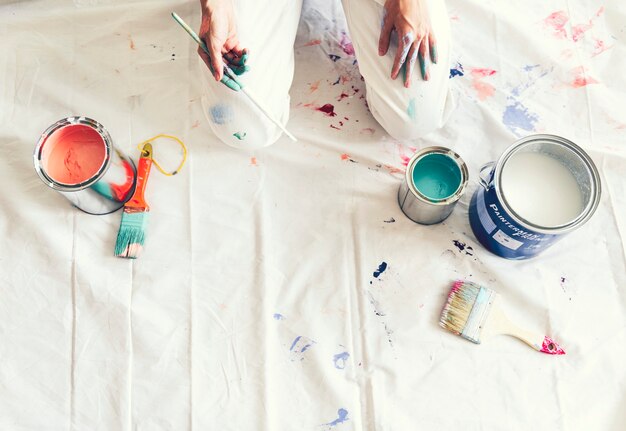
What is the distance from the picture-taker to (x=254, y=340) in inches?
38.4

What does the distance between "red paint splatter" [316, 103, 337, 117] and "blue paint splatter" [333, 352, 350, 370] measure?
484mm

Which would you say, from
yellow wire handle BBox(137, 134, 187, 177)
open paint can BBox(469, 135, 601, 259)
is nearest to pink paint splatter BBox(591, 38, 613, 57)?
open paint can BBox(469, 135, 601, 259)

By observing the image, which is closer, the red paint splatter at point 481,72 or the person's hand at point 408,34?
the person's hand at point 408,34

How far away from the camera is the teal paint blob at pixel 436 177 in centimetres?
100

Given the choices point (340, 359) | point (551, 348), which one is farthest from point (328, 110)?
point (551, 348)

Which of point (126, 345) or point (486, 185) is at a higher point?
point (486, 185)

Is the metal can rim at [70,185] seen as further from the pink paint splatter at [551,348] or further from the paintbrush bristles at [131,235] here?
the pink paint splatter at [551,348]

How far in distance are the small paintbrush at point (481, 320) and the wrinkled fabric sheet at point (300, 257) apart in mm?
21

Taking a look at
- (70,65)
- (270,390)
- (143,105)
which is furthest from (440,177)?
(70,65)

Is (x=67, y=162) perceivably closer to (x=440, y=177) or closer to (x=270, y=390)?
(x=270, y=390)

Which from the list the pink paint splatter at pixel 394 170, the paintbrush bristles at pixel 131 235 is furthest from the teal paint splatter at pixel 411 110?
the paintbrush bristles at pixel 131 235

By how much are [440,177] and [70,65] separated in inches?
32.0

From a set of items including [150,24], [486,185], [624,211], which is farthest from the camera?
[150,24]

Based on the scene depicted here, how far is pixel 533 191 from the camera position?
959mm
